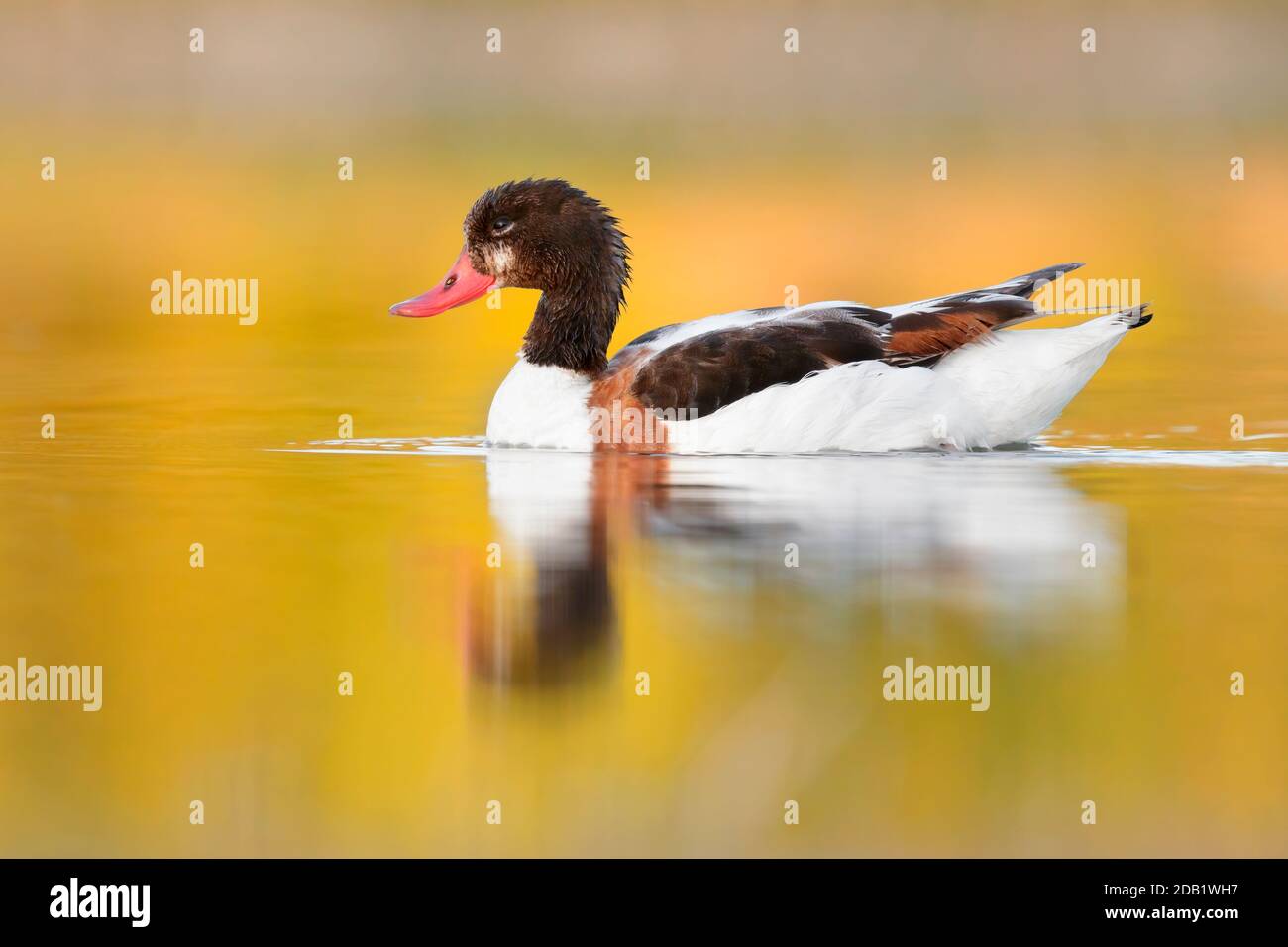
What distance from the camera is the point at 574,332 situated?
11117 mm

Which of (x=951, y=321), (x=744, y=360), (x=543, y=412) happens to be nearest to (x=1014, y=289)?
(x=951, y=321)

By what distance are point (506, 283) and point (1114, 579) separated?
558 centimetres

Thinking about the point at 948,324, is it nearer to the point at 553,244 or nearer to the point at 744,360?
the point at 744,360

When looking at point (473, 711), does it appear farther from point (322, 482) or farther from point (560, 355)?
point (560, 355)

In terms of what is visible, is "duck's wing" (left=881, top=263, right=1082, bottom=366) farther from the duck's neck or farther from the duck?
the duck's neck

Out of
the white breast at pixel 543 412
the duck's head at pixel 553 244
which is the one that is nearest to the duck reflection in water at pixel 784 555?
the white breast at pixel 543 412

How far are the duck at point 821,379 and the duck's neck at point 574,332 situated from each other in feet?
0.04

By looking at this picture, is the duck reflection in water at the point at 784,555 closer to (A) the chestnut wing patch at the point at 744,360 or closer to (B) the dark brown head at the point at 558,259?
(A) the chestnut wing patch at the point at 744,360

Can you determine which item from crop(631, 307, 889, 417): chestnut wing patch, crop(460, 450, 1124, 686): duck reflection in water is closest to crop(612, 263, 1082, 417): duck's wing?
crop(631, 307, 889, 417): chestnut wing patch

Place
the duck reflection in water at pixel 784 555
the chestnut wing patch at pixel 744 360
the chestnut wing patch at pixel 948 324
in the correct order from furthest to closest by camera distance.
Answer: the chestnut wing patch at pixel 948 324 → the chestnut wing patch at pixel 744 360 → the duck reflection in water at pixel 784 555

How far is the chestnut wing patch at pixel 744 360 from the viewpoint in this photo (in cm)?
1014

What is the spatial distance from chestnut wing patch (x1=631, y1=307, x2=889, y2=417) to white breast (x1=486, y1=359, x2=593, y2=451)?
48cm

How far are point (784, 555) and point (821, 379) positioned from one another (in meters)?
3.07

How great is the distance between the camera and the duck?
10.2 meters
